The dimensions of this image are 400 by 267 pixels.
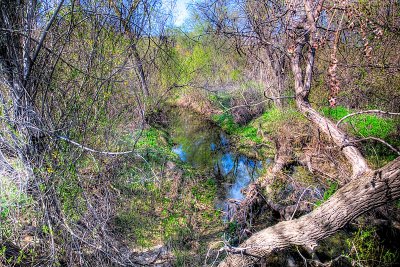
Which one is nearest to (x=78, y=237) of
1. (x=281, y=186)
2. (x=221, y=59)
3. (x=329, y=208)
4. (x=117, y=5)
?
(x=329, y=208)

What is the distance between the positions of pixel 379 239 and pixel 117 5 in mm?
5132

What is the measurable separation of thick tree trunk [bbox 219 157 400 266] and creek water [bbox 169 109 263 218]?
2239 millimetres

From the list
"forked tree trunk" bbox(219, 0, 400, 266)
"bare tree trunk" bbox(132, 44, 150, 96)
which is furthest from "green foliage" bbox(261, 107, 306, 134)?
"forked tree trunk" bbox(219, 0, 400, 266)

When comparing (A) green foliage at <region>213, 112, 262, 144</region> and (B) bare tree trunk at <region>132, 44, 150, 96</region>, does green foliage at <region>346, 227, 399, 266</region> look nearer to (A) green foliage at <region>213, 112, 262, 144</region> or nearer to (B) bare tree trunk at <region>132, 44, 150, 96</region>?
(B) bare tree trunk at <region>132, 44, 150, 96</region>

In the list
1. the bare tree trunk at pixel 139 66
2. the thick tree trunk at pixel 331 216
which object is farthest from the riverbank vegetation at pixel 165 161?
the bare tree trunk at pixel 139 66

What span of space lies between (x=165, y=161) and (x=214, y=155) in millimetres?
2474

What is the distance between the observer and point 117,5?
4.32 metres

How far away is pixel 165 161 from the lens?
8055 mm

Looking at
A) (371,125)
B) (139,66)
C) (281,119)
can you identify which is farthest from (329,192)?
(139,66)

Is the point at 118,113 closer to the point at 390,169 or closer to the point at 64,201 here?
the point at 64,201

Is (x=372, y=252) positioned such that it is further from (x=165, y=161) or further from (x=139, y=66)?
(x=139, y=66)

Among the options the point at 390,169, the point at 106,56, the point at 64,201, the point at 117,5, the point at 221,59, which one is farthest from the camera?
the point at 221,59

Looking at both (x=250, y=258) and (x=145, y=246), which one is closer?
(x=250, y=258)

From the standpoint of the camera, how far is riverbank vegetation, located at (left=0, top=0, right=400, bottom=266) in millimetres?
3271
